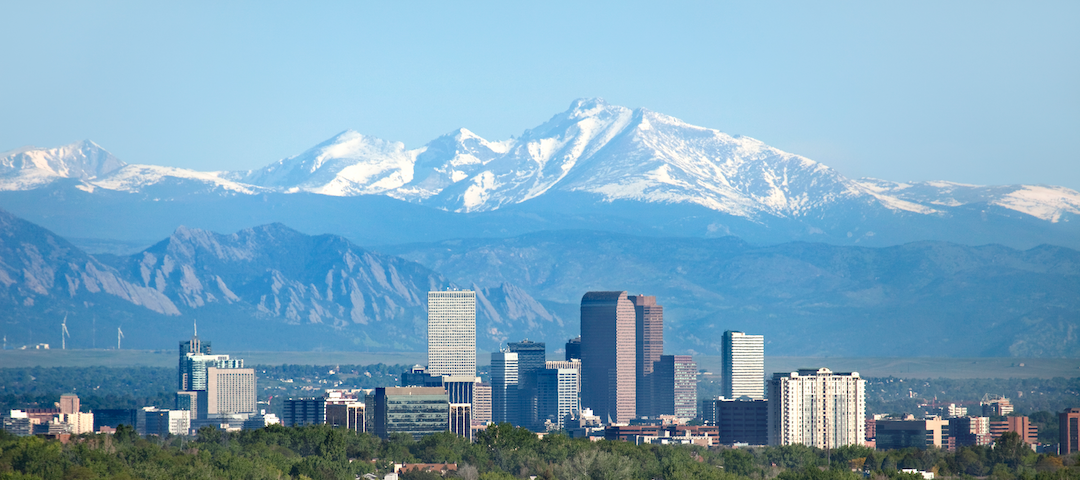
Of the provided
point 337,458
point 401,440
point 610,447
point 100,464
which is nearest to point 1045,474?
point 610,447

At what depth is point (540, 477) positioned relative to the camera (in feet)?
420

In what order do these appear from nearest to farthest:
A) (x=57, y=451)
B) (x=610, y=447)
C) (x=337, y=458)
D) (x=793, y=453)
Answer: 1. (x=57, y=451)
2. (x=337, y=458)
3. (x=610, y=447)
4. (x=793, y=453)

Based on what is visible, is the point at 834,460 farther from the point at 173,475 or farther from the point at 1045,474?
the point at 173,475

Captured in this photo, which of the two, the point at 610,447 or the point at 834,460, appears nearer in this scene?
the point at 610,447

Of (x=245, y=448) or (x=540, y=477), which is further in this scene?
(x=245, y=448)

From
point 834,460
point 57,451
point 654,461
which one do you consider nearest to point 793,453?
point 834,460

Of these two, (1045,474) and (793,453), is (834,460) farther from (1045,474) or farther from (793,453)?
(1045,474)

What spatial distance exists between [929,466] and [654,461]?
29.2 metres

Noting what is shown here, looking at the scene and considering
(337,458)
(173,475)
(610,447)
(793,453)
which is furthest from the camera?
(793,453)

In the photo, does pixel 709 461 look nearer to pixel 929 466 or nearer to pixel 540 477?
pixel 929 466

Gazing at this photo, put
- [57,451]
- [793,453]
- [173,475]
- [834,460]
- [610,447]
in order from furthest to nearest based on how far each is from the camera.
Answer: [793,453], [834,460], [610,447], [57,451], [173,475]

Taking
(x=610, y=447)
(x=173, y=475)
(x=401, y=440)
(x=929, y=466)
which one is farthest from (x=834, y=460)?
(x=173, y=475)

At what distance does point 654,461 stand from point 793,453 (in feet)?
135

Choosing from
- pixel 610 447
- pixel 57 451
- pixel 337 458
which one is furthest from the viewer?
pixel 610 447
